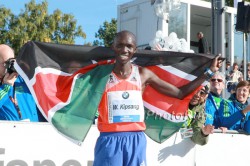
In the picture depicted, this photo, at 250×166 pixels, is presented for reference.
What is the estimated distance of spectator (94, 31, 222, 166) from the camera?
14.9 ft

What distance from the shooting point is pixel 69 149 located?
18.3 ft

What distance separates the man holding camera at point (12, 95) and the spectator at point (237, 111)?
8.85 ft

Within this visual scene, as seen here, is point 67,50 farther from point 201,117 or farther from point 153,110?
point 201,117

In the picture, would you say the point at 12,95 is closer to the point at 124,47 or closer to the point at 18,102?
the point at 18,102

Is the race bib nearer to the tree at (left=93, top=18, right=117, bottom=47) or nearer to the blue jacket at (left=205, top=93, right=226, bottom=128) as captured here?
the blue jacket at (left=205, top=93, right=226, bottom=128)

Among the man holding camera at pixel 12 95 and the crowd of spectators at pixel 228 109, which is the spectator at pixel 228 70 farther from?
the man holding camera at pixel 12 95

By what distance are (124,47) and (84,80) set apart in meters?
0.61

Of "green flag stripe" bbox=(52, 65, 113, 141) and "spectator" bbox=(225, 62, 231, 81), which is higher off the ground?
"spectator" bbox=(225, 62, 231, 81)

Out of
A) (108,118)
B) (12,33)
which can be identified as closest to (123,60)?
(108,118)

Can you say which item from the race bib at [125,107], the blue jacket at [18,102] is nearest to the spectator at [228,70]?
the blue jacket at [18,102]

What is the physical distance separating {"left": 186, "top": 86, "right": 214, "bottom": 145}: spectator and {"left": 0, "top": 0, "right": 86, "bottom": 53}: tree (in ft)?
83.9

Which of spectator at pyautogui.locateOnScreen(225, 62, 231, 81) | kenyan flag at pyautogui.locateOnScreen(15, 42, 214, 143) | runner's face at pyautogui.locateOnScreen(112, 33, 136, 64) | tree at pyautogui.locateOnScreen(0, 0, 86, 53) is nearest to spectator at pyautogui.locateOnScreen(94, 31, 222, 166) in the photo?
runner's face at pyautogui.locateOnScreen(112, 33, 136, 64)

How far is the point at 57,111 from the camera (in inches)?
193

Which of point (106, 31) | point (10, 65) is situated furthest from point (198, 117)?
point (106, 31)
